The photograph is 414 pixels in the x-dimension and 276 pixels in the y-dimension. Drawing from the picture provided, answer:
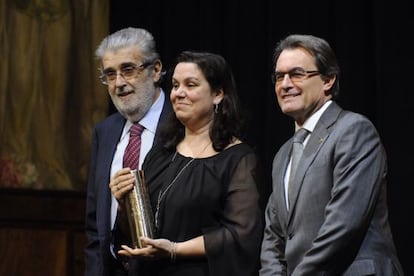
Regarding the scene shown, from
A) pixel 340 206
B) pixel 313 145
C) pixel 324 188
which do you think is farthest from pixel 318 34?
pixel 340 206

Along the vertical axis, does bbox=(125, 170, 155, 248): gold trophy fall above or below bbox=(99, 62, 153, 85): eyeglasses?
below

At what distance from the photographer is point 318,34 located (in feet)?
16.4

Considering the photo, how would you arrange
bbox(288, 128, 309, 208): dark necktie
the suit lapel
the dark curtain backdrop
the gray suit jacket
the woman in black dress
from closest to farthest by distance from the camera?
the gray suit jacket
the suit lapel
bbox(288, 128, 309, 208): dark necktie
the woman in black dress
the dark curtain backdrop

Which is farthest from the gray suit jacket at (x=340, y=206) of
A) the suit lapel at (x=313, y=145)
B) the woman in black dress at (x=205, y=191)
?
the woman in black dress at (x=205, y=191)

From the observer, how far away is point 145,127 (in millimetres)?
4359

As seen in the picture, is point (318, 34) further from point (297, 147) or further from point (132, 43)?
point (297, 147)

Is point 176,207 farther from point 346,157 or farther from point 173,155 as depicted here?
point 346,157

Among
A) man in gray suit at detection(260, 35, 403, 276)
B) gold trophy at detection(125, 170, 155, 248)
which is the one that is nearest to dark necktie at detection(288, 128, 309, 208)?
man in gray suit at detection(260, 35, 403, 276)

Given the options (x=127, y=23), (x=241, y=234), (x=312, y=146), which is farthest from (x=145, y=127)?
(x=127, y=23)

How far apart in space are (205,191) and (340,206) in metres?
0.66

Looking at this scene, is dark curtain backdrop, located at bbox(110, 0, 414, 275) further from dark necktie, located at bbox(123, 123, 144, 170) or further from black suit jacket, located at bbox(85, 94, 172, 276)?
dark necktie, located at bbox(123, 123, 144, 170)

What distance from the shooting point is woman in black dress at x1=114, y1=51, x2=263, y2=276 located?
12.6ft

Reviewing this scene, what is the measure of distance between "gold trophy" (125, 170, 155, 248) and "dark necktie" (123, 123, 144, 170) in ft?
1.09

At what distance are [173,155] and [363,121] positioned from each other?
855 millimetres
